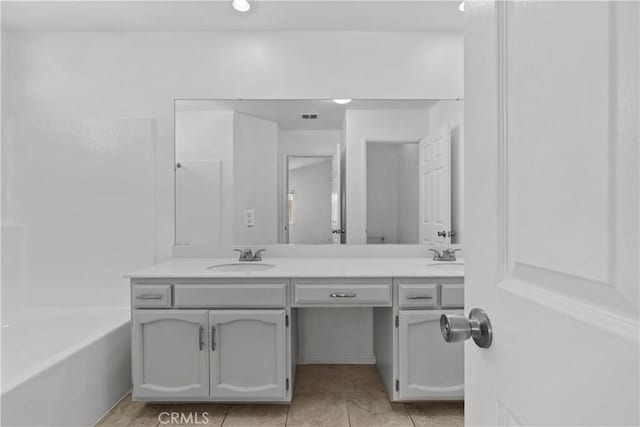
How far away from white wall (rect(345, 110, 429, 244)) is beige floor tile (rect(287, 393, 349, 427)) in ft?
3.25

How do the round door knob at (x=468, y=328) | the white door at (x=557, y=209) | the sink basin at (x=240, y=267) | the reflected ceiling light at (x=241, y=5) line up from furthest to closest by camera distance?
the sink basin at (x=240, y=267)
the reflected ceiling light at (x=241, y=5)
the round door knob at (x=468, y=328)
the white door at (x=557, y=209)

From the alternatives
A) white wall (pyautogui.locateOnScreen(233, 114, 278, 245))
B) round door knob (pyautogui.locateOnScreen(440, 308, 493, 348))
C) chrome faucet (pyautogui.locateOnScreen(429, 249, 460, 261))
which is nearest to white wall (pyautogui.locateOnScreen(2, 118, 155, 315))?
white wall (pyautogui.locateOnScreen(233, 114, 278, 245))

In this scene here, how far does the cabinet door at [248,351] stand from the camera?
196 cm

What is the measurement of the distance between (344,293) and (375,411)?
2.23 ft

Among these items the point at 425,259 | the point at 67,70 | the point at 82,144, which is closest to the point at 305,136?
the point at 425,259

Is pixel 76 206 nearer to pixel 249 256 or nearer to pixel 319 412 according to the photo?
pixel 249 256

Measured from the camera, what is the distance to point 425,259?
8.32 ft

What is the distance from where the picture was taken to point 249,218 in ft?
8.52

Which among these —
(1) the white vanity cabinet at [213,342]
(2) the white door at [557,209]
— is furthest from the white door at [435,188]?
(2) the white door at [557,209]

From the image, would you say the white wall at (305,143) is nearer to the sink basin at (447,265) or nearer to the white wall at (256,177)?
the white wall at (256,177)

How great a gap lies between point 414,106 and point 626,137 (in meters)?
2.39

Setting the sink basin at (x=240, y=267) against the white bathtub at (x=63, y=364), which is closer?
the white bathtub at (x=63, y=364)

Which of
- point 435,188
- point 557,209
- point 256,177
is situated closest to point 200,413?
point 256,177

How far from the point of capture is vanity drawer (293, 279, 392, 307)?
198 centimetres
